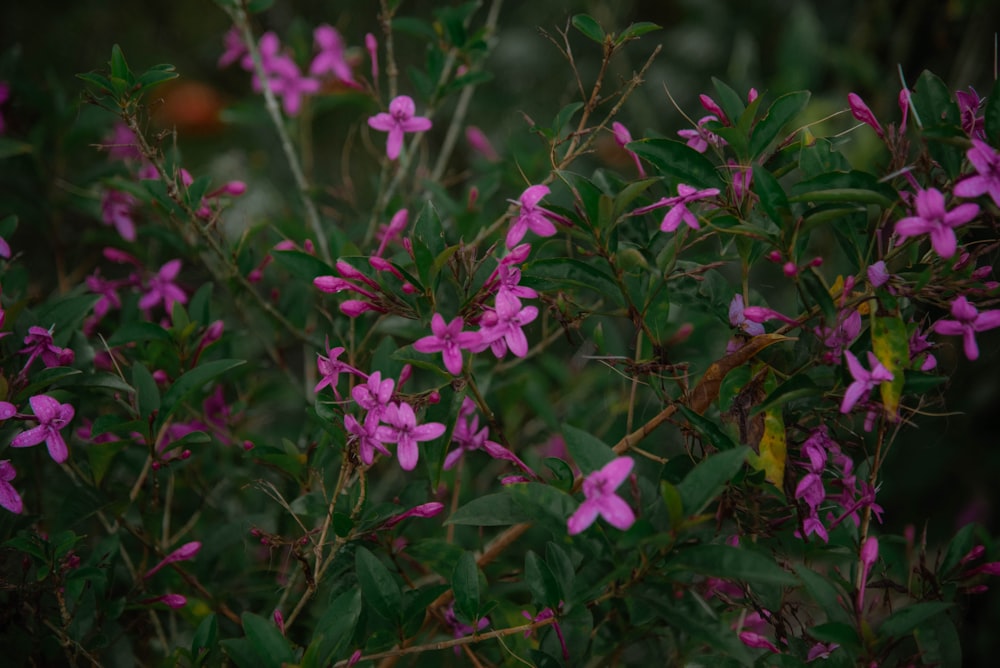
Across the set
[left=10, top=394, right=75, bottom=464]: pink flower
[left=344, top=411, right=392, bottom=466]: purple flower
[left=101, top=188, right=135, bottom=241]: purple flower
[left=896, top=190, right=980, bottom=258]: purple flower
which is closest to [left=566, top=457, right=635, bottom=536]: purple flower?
[left=344, top=411, right=392, bottom=466]: purple flower

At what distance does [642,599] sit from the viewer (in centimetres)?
76

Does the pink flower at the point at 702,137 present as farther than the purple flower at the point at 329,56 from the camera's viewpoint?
No

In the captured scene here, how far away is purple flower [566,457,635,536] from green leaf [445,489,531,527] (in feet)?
0.38

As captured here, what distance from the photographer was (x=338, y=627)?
2.70 feet

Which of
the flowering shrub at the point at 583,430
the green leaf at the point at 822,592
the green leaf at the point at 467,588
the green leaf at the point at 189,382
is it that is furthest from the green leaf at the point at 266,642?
the green leaf at the point at 822,592

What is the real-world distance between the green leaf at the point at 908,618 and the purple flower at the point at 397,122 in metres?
0.80

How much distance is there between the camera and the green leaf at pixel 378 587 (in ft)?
2.85

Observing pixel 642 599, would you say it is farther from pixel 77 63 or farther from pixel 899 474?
pixel 77 63

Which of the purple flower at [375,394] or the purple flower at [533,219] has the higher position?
the purple flower at [533,219]

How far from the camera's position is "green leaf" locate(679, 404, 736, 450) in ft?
2.71

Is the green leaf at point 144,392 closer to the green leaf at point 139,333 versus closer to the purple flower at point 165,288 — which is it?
the green leaf at point 139,333

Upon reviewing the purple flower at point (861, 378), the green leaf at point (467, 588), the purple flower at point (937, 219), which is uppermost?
the purple flower at point (937, 219)

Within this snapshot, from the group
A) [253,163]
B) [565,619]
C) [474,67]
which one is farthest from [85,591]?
[253,163]

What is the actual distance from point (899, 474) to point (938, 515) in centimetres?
18
